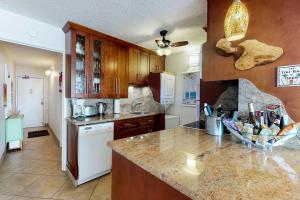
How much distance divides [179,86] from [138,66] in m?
1.20

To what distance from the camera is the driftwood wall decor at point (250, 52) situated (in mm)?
1165

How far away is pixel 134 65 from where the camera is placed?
344cm

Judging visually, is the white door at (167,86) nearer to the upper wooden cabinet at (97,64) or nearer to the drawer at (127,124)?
the upper wooden cabinet at (97,64)

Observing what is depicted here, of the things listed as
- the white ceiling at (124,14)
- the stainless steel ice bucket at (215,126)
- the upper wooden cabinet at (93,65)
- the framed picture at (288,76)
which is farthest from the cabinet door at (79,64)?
the framed picture at (288,76)

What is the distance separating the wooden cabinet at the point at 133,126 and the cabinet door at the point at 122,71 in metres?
0.58

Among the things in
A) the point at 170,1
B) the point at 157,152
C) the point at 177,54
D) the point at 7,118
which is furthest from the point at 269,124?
the point at 7,118

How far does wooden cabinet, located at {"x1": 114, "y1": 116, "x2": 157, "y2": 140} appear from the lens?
8.70 feet

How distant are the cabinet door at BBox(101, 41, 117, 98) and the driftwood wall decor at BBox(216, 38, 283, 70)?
199 cm

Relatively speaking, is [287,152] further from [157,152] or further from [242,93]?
[157,152]

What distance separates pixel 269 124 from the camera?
1128 millimetres

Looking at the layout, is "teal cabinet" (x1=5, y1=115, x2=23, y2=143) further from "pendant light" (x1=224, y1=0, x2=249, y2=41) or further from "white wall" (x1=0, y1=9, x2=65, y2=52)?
"pendant light" (x1=224, y1=0, x2=249, y2=41)

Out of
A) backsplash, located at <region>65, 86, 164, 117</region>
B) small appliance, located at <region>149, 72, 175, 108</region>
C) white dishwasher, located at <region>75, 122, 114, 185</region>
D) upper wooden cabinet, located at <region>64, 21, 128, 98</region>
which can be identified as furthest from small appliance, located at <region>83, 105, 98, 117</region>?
small appliance, located at <region>149, 72, 175, 108</region>

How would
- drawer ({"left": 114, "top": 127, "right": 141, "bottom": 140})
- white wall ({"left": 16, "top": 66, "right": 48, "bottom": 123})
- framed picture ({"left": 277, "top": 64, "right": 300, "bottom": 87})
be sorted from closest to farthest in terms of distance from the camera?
framed picture ({"left": 277, "top": 64, "right": 300, "bottom": 87})
drawer ({"left": 114, "top": 127, "right": 141, "bottom": 140})
white wall ({"left": 16, "top": 66, "right": 48, "bottom": 123})

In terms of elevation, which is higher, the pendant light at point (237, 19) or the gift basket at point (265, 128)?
the pendant light at point (237, 19)
